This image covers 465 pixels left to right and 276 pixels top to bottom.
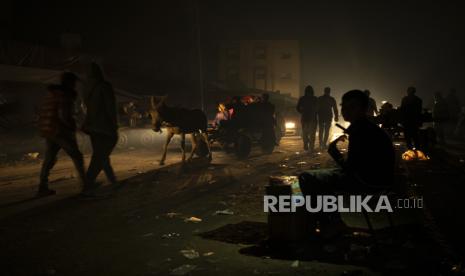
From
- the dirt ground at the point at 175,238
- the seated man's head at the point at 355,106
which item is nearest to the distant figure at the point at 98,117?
Answer: the dirt ground at the point at 175,238

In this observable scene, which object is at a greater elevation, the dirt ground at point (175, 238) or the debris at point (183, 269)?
the debris at point (183, 269)

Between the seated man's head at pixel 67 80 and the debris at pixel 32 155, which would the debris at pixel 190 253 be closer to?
the seated man's head at pixel 67 80

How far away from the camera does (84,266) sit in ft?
14.1

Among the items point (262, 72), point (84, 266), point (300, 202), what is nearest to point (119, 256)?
point (84, 266)

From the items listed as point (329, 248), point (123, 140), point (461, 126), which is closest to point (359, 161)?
point (329, 248)

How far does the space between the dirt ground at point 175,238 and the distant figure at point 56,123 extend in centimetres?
62

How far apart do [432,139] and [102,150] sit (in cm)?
1101

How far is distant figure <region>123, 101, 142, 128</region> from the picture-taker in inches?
731

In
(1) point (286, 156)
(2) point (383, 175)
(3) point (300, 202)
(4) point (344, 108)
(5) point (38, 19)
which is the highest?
(5) point (38, 19)

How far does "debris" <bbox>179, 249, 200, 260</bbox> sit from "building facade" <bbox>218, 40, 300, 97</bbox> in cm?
6227

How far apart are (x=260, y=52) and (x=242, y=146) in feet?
186

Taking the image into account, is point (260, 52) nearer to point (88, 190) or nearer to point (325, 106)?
point (325, 106)

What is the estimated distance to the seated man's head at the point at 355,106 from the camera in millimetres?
4703

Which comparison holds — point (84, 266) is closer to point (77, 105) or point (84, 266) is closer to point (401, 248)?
point (401, 248)
